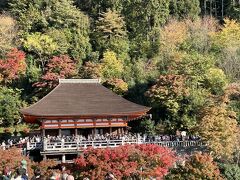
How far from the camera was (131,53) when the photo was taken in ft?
163

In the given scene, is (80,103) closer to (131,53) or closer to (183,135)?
(183,135)

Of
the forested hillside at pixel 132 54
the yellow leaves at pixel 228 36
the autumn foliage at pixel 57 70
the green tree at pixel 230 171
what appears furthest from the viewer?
the yellow leaves at pixel 228 36

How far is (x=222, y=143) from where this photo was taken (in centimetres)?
2909

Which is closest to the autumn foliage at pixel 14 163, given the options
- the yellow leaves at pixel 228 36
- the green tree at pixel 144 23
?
the green tree at pixel 144 23

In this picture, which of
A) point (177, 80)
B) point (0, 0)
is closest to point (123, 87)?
point (177, 80)

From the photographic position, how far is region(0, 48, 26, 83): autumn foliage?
42594 millimetres

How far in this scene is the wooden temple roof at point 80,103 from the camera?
30.0 m

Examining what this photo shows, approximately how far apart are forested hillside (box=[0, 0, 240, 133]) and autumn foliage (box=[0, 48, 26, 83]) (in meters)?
0.09

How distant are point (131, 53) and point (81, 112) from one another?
2038cm

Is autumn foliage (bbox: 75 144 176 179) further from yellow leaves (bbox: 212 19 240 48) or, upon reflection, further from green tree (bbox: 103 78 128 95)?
yellow leaves (bbox: 212 19 240 48)

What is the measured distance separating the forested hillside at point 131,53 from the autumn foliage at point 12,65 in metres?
0.09

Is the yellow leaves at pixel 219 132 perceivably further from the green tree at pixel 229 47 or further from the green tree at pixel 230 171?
the green tree at pixel 229 47

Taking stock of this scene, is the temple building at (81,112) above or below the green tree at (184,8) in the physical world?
below

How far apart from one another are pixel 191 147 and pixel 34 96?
17.0 m
